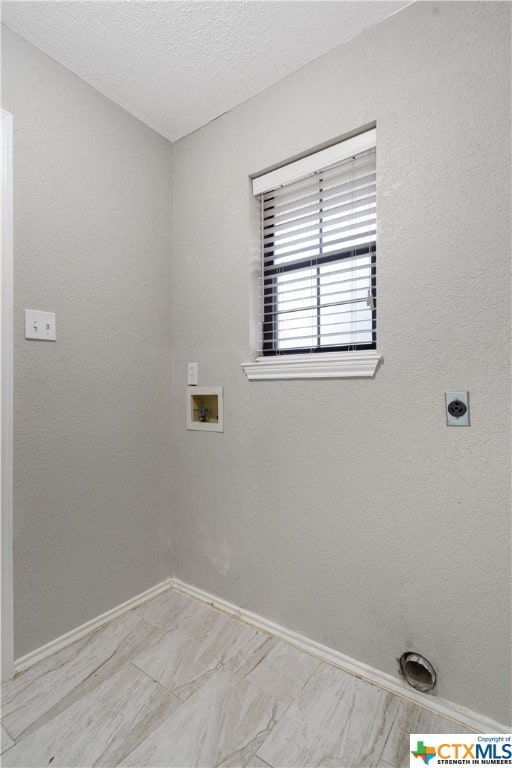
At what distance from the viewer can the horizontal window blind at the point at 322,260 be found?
1.51m

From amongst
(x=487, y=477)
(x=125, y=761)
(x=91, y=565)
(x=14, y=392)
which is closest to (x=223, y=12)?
(x=14, y=392)

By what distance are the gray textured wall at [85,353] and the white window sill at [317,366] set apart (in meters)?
0.63

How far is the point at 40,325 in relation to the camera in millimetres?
1516

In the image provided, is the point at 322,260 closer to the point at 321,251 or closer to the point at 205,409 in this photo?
the point at 321,251

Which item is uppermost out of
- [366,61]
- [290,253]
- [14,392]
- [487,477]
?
[366,61]

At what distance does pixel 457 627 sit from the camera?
4.08 ft

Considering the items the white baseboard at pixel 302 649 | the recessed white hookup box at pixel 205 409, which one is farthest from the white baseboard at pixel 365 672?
the recessed white hookup box at pixel 205 409

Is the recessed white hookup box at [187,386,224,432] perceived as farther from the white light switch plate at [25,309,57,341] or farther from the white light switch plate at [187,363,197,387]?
the white light switch plate at [25,309,57,341]

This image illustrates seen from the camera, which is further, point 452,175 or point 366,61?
point 366,61

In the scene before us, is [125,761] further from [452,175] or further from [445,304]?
[452,175]

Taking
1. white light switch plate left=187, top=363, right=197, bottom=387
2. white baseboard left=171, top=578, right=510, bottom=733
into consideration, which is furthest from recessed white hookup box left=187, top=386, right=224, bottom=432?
white baseboard left=171, top=578, right=510, bottom=733

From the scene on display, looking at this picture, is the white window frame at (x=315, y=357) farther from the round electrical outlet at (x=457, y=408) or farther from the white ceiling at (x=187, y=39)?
the white ceiling at (x=187, y=39)

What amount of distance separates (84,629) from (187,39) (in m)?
2.48

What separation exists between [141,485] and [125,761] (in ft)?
3.39
